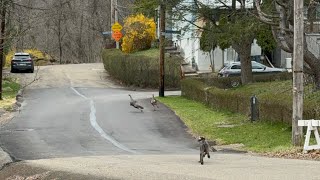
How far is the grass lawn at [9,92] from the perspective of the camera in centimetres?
3334

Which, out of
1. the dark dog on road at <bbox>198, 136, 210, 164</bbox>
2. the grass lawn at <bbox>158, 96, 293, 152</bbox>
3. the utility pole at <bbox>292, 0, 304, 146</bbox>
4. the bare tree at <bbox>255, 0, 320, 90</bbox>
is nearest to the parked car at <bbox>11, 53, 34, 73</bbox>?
the grass lawn at <bbox>158, 96, 293, 152</bbox>

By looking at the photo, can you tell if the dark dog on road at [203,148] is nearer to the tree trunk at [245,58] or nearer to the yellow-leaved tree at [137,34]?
the tree trunk at [245,58]

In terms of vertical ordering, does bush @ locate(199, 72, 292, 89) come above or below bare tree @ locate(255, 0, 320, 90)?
below

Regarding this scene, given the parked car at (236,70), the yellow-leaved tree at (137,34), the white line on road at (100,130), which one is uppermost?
the yellow-leaved tree at (137,34)

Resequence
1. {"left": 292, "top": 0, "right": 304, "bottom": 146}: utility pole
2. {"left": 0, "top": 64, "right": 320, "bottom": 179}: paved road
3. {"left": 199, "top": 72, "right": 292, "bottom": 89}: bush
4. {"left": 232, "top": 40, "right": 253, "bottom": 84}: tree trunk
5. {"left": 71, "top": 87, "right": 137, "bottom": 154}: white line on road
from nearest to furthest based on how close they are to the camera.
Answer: {"left": 0, "top": 64, "right": 320, "bottom": 179}: paved road, {"left": 292, "top": 0, "right": 304, "bottom": 146}: utility pole, {"left": 71, "top": 87, "right": 137, "bottom": 154}: white line on road, {"left": 232, "top": 40, "right": 253, "bottom": 84}: tree trunk, {"left": 199, "top": 72, "right": 292, "bottom": 89}: bush

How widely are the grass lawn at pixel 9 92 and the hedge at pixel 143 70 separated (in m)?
7.84

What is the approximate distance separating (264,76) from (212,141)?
70.2ft

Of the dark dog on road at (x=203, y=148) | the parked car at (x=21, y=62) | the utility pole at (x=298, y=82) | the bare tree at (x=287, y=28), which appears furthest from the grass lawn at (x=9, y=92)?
the dark dog on road at (x=203, y=148)

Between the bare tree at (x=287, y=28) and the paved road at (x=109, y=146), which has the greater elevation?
the bare tree at (x=287, y=28)

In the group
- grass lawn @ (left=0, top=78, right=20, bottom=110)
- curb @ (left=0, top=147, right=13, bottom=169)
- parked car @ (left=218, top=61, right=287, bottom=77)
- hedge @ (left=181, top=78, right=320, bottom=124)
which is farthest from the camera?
parked car @ (left=218, top=61, right=287, bottom=77)

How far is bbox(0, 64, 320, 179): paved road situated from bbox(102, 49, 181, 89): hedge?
19.9 ft

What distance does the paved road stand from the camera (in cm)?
1311

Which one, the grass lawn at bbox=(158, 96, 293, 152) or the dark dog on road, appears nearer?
the dark dog on road

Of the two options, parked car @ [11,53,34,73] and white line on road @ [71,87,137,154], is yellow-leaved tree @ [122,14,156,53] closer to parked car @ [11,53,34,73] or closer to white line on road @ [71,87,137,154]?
parked car @ [11,53,34,73]
